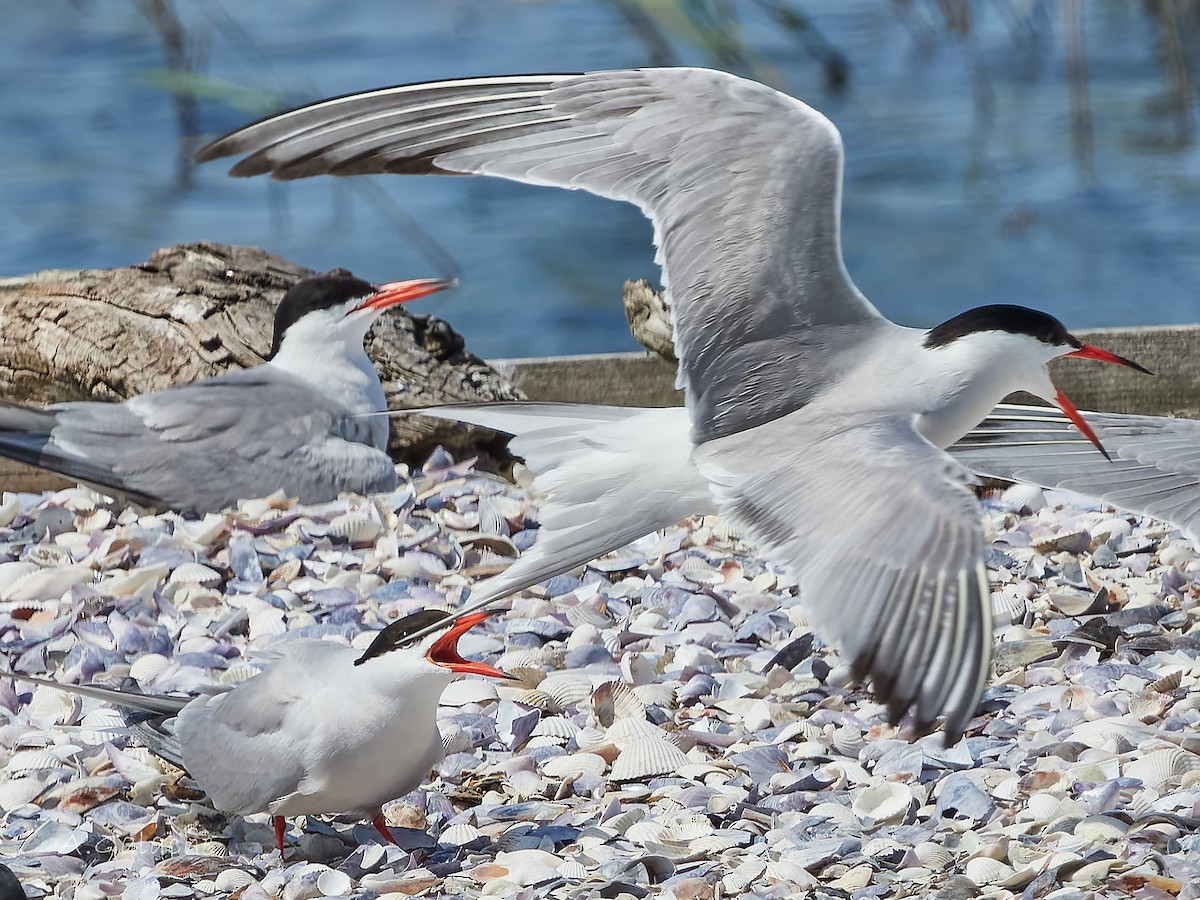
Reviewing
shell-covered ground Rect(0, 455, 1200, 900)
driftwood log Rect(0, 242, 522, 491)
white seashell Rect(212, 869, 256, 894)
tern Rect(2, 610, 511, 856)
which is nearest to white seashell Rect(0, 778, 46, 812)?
shell-covered ground Rect(0, 455, 1200, 900)

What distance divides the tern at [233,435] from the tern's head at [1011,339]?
4.11 ft

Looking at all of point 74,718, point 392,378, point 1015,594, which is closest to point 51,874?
point 74,718

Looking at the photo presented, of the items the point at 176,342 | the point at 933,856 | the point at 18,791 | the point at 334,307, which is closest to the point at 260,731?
the point at 18,791

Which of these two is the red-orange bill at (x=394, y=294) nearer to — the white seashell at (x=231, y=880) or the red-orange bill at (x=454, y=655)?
the red-orange bill at (x=454, y=655)

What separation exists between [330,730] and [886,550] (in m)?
0.64

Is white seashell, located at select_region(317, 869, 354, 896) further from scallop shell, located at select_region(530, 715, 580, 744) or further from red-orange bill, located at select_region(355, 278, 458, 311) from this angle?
red-orange bill, located at select_region(355, 278, 458, 311)

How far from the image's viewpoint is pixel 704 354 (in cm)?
174

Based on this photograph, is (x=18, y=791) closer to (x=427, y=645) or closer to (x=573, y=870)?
(x=427, y=645)

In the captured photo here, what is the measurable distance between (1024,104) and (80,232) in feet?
10.2

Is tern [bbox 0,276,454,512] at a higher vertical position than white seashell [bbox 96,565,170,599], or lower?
higher

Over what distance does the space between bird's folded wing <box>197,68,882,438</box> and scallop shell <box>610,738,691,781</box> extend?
1.35ft

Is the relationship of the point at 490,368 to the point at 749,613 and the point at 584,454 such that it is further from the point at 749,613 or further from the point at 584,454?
the point at 584,454

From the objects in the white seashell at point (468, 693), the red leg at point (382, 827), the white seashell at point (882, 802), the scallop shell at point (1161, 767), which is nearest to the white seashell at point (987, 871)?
the white seashell at point (882, 802)

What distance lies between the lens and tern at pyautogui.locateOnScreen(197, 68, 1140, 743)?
149 centimetres
